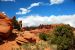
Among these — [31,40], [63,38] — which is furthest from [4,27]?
[63,38]

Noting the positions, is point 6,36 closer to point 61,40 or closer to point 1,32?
point 1,32

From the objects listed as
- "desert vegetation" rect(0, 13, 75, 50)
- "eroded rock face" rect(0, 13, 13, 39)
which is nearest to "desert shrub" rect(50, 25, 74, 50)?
"desert vegetation" rect(0, 13, 75, 50)

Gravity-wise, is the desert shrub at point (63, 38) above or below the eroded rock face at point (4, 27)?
below

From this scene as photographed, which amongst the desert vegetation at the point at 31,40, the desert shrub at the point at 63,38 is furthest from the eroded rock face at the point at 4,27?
the desert shrub at the point at 63,38

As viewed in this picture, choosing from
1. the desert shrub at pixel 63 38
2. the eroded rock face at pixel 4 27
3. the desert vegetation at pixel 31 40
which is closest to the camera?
the desert vegetation at pixel 31 40

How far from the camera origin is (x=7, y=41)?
49750mm

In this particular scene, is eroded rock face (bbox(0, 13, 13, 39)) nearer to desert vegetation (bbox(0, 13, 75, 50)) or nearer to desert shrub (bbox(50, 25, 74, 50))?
desert vegetation (bbox(0, 13, 75, 50))

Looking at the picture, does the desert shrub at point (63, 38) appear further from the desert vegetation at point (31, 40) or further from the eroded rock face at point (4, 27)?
the eroded rock face at point (4, 27)

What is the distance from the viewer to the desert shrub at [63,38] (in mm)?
47697

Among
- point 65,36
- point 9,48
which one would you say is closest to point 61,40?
point 65,36

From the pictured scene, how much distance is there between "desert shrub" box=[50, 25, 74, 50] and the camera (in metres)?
47.7

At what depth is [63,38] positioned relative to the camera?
4891cm

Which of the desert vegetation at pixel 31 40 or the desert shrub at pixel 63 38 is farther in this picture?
the desert shrub at pixel 63 38

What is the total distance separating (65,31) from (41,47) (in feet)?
27.5
